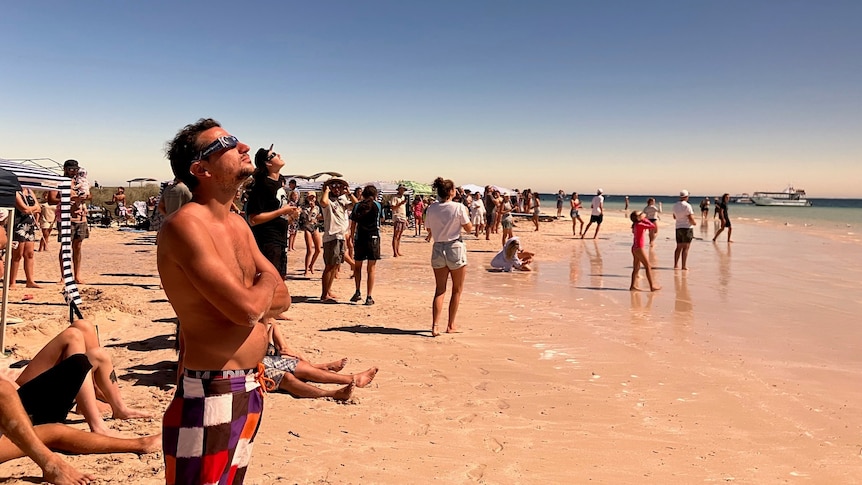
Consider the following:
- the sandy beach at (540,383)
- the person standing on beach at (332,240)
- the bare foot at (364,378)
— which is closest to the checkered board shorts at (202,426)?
the sandy beach at (540,383)

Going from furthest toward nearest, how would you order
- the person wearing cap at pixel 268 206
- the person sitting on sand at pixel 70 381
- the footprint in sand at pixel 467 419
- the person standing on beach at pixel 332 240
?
the person standing on beach at pixel 332 240 → the person wearing cap at pixel 268 206 → the footprint in sand at pixel 467 419 → the person sitting on sand at pixel 70 381

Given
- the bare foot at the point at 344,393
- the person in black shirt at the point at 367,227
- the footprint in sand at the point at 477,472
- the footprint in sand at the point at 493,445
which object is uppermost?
the person in black shirt at the point at 367,227

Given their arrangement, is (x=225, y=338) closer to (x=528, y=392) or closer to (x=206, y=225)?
(x=206, y=225)

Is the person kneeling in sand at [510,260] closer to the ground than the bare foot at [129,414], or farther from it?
farther from it

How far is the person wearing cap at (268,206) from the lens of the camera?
543 cm

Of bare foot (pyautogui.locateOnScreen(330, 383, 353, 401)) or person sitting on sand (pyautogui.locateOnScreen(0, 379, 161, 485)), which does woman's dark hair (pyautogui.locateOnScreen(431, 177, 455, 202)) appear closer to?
bare foot (pyautogui.locateOnScreen(330, 383, 353, 401))

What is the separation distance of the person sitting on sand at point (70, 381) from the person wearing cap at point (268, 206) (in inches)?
70.5

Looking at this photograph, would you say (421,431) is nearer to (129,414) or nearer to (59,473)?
(129,414)

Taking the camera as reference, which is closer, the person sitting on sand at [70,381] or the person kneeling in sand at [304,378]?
the person sitting on sand at [70,381]

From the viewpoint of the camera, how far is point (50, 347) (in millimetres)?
3338

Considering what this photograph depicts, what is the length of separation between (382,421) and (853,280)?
12.1m

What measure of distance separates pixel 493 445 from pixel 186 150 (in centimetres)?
275

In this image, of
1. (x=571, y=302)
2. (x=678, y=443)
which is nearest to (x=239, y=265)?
(x=678, y=443)

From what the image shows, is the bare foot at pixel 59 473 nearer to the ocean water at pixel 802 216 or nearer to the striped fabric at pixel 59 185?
the striped fabric at pixel 59 185
